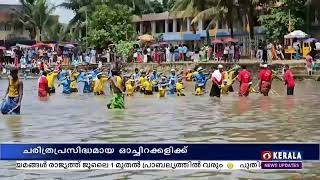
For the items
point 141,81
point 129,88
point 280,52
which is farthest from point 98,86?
point 280,52

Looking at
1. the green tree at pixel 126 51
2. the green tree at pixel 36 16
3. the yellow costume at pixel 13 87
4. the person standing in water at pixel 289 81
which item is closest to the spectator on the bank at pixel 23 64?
the green tree at pixel 126 51

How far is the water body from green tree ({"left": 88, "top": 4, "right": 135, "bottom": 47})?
29.9 metres

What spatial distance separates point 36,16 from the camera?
66.1 meters

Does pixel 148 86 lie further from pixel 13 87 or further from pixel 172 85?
pixel 13 87

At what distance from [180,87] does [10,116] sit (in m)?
8.93

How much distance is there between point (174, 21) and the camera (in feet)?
231

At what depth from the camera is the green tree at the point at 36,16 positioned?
65625mm

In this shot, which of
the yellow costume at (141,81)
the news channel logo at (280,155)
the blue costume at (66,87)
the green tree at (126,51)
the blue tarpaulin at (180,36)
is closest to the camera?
the news channel logo at (280,155)

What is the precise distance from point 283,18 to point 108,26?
49.2 feet

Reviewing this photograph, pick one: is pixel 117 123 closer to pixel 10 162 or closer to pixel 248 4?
pixel 10 162

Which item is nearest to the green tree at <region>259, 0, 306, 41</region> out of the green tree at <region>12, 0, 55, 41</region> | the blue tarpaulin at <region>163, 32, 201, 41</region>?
the blue tarpaulin at <region>163, 32, 201, 41</region>

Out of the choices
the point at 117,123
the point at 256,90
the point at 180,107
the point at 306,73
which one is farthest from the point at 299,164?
the point at 306,73

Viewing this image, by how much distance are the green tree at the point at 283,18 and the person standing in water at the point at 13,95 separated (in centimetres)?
2938

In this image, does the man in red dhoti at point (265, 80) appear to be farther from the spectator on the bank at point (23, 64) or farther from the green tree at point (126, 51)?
the spectator on the bank at point (23, 64)
